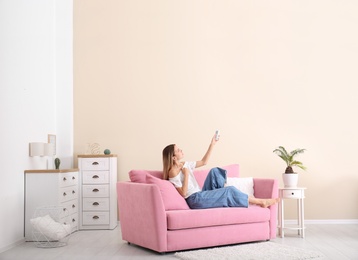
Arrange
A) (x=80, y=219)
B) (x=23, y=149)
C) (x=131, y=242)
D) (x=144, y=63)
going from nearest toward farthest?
1. (x=131, y=242)
2. (x=23, y=149)
3. (x=80, y=219)
4. (x=144, y=63)

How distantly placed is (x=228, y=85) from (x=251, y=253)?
9.49 feet

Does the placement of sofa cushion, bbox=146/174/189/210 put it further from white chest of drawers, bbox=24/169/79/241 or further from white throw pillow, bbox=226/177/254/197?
white chest of drawers, bbox=24/169/79/241

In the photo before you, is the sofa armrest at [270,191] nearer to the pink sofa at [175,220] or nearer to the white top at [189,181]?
the pink sofa at [175,220]

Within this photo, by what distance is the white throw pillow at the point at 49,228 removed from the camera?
546 cm

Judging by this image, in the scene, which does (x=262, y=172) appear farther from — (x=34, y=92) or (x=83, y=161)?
(x=34, y=92)

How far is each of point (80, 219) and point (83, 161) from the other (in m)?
0.77

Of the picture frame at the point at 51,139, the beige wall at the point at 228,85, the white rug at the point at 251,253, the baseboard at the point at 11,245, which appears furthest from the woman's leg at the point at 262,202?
the picture frame at the point at 51,139

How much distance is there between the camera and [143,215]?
5074 mm

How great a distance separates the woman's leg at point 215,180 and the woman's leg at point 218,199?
0.19 metres

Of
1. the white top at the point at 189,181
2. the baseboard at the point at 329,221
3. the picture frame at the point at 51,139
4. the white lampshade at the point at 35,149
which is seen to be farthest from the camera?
the baseboard at the point at 329,221

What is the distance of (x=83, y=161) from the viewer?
22.1 feet

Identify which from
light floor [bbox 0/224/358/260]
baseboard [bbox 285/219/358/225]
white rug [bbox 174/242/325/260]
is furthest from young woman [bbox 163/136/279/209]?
baseboard [bbox 285/219/358/225]

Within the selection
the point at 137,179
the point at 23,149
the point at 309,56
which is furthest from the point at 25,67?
the point at 309,56

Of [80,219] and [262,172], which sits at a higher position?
[262,172]
